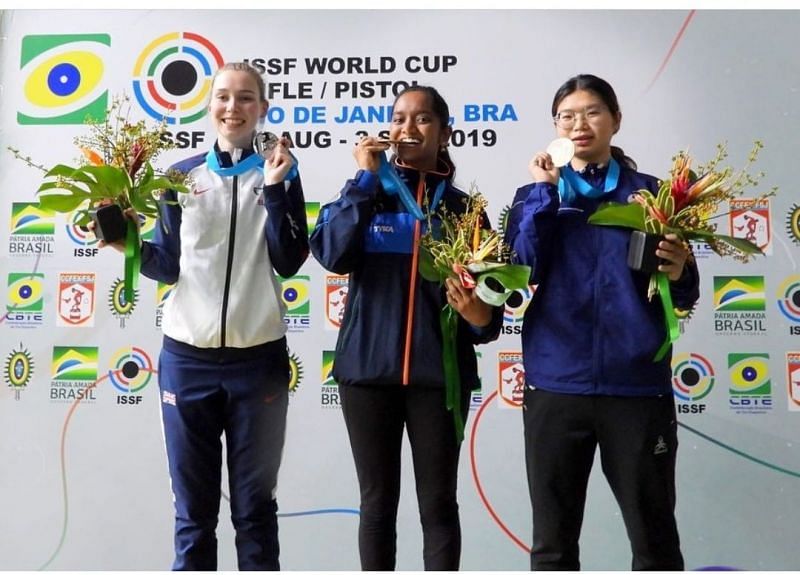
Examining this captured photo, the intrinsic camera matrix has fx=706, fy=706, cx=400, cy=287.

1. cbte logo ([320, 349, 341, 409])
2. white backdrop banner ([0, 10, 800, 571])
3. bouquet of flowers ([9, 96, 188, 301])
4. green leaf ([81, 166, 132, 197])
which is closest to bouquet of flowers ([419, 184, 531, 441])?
bouquet of flowers ([9, 96, 188, 301])

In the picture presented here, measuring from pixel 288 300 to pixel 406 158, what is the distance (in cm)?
115

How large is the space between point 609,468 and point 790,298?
4.86ft

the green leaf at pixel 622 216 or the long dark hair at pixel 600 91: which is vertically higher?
the long dark hair at pixel 600 91

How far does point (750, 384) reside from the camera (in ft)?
9.07

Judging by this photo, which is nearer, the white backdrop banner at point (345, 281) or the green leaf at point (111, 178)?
the green leaf at point (111, 178)

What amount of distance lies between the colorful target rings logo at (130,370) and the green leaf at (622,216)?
2056 mm

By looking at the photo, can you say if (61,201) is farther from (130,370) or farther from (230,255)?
(130,370)

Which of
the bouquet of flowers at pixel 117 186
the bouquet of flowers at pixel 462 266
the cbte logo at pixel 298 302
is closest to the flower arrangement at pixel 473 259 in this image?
the bouquet of flowers at pixel 462 266

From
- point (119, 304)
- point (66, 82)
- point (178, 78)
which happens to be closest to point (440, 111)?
point (178, 78)

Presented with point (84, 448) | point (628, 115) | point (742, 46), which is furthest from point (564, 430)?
point (84, 448)

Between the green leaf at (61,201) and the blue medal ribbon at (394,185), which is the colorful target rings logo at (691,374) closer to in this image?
the blue medal ribbon at (394,185)

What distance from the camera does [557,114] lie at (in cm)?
196

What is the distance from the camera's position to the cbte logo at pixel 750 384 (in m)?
2.76
